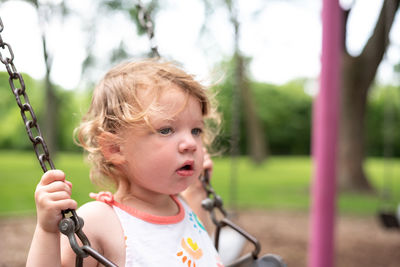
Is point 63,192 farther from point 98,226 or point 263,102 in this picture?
point 263,102

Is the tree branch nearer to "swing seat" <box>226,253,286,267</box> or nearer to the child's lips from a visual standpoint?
"swing seat" <box>226,253,286,267</box>

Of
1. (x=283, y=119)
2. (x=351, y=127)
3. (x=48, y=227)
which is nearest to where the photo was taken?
(x=48, y=227)

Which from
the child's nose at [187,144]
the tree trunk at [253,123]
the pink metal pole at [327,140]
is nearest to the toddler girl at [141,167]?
the child's nose at [187,144]

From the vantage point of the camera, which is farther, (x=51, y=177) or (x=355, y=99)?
(x=355, y=99)

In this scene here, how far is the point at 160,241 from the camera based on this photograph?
980 mm

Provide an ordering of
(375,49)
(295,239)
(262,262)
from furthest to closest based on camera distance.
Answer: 1. (375,49)
2. (295,239)
3. (262,262)

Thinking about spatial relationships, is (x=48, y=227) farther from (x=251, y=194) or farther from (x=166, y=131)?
(x=251, y=194)

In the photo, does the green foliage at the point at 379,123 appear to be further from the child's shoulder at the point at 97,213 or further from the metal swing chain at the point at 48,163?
the metal swing chain at the point at 48,163

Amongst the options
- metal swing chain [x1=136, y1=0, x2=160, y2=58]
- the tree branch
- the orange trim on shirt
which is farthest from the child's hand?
the tree branch

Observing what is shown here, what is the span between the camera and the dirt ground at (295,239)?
12.9ft

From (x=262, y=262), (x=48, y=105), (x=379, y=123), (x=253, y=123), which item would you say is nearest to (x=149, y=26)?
(x=262, y=262)

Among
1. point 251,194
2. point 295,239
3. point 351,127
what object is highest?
point 351,127

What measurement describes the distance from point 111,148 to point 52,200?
20 centimetres

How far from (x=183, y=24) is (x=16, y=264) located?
6.55 metres
